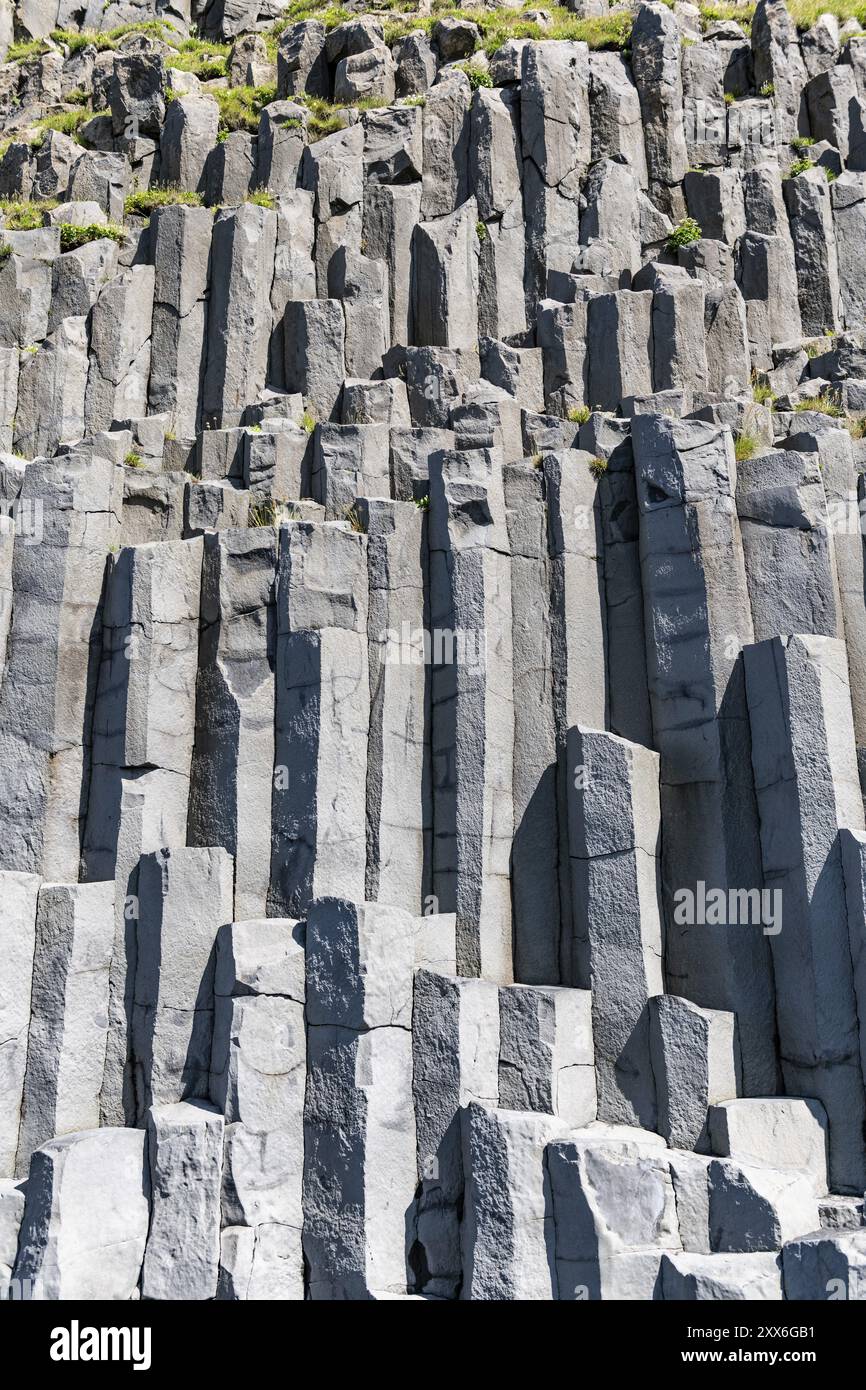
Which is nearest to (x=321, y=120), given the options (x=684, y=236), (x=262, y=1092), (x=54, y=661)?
(x=684, y=236)

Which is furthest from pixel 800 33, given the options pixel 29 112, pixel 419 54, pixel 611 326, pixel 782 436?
pixel 29 112

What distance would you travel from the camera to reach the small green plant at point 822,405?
1562cm

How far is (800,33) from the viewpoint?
23812mm

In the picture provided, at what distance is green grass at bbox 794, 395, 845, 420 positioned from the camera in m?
15.6

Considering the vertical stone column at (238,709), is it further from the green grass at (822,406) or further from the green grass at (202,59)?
the green grass at (202,59)

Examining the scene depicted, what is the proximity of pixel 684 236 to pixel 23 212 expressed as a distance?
10.1 metres

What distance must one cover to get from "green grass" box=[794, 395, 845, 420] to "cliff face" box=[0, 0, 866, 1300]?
16cm

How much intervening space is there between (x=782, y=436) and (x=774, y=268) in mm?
4940

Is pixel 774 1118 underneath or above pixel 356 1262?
above

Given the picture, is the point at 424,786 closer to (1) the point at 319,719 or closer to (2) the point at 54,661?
(1) the point at 319,719

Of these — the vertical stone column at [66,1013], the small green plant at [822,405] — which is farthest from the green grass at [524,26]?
the vertical stone column at [66,1013]

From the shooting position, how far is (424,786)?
1257 centimetres

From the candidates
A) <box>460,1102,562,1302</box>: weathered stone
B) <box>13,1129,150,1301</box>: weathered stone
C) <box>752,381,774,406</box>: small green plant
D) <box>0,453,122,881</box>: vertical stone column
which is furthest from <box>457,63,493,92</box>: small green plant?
<box>13,1129,150,1301</box>: weathered stone

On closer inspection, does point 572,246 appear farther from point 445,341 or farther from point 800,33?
point 800,33
